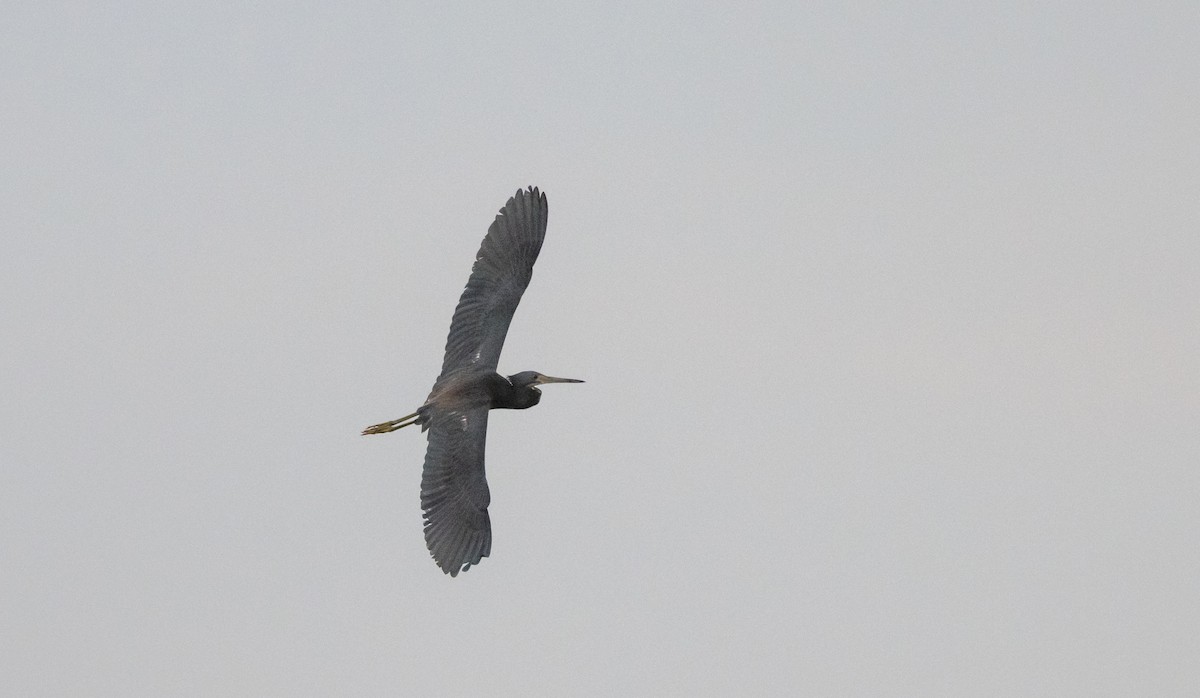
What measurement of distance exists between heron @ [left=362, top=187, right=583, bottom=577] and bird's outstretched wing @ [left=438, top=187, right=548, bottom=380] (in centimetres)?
1

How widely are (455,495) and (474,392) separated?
141 centimetres

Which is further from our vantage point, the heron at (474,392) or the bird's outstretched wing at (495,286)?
the bird's outstretched wing at (495,286)

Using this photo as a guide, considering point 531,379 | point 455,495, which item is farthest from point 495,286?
point 455,495

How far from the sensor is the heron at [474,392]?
21766 mm

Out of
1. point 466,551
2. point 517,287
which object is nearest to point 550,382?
point 517,287

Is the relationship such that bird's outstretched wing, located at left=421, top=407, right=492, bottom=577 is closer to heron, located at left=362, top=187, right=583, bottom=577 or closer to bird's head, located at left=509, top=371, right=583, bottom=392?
heron, located at left=362, top=187, right=583, bottom=577

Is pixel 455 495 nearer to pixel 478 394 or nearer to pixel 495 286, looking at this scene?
pixel 478 394

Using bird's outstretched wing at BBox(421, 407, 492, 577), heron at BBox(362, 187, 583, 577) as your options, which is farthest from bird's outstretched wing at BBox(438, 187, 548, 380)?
bird's outstretched wing at BBox(421, 407, 492, 577)

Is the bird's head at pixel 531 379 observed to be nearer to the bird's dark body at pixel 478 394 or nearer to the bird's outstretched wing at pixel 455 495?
the bird's dark body at pixel 478 394

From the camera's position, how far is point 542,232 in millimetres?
23312

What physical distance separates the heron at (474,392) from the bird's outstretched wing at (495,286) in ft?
0.04

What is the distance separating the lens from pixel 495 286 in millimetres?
23172

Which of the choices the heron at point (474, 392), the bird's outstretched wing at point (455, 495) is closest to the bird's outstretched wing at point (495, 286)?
the heron at point (474, 392)

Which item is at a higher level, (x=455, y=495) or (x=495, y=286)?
(x=495, y=286)
